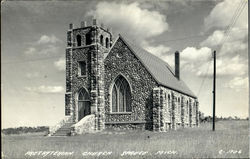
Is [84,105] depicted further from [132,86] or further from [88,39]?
[88,39]

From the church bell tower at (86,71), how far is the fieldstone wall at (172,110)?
16.8 feet

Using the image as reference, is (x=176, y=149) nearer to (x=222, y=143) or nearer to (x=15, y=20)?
(x=222, y=143)

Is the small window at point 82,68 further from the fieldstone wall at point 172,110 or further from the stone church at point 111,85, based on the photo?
the fieldstone wall at point 172,110

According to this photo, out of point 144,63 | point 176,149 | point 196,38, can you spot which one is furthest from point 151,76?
point 176,149

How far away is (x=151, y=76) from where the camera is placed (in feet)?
99.4

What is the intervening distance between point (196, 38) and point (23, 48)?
1118 cm

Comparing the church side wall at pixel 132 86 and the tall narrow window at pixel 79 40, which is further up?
the tall narrow window at pixel 79 40

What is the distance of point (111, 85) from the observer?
31.7 meters

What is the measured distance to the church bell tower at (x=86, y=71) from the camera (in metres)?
31.5

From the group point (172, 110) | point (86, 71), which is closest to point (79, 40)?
point (86, 71)

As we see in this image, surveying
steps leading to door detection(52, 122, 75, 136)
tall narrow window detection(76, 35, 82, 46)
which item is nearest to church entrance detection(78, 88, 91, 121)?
steps leading to door detection(52, 122, 75, 136)

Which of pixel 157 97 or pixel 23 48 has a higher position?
pixel 23 48

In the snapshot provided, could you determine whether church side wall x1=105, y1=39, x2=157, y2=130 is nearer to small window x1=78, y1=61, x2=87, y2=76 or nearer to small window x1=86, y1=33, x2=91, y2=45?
small window x1=78, y1=61, x2=87, y2=76

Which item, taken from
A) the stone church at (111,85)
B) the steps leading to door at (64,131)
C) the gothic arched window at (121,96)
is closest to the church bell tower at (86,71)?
the stone church at (111,85)
